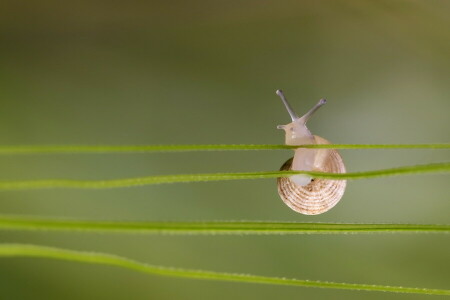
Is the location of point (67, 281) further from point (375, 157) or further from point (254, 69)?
point (375, 157)

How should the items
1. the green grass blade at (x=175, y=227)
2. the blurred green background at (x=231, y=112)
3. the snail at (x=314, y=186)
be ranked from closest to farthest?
1. the green grass blade at (x=175, y=227)
2. the snail at (x=314, y=186)
3. the blurred green background at (x=231, y=112)

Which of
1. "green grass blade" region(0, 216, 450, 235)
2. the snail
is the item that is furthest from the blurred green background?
"green grass blade" region(0, 216, 450, 235)

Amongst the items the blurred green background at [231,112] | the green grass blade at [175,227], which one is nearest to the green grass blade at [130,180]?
the green grass blade at [175,227]

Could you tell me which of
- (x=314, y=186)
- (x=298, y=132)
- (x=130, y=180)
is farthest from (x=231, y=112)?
(x=130, y=180)

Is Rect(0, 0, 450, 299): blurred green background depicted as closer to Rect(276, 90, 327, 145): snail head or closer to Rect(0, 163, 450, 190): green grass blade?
Rect(276, 90, 327, 145): snail head

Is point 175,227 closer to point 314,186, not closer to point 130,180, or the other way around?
point 130,180

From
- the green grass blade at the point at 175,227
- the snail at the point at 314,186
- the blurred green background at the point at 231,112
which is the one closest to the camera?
the green grass blade at the point at 175,227

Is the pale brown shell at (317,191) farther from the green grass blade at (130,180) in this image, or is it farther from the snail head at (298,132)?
the green grass blade at (130,180)
